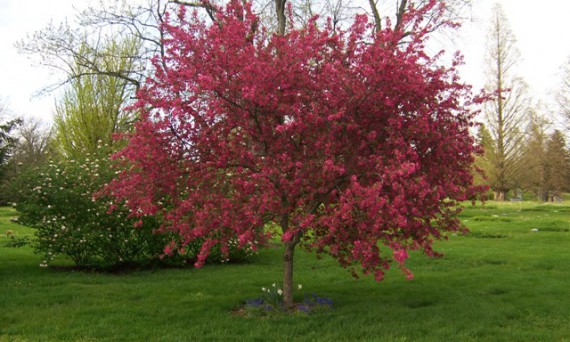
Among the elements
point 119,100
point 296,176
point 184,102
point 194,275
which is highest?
point 119,100

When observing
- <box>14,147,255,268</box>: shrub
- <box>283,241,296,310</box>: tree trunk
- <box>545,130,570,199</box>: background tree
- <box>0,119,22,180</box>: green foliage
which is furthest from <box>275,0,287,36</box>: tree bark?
<box>545,130,570,199</box>: background tree

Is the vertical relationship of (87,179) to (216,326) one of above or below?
above

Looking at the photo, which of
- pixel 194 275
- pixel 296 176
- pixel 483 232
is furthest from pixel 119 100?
pixel 296 176

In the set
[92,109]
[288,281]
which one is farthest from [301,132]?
[92,109]

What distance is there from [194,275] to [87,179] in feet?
10.1

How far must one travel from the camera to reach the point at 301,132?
6066 mm

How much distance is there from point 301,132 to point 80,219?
20.7 ft

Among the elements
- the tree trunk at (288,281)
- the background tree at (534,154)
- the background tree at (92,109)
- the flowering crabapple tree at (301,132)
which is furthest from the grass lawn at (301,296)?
the background tree at (534,154)

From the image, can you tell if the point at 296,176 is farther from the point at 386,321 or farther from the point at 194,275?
the point at 194,275

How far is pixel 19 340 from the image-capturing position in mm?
5500

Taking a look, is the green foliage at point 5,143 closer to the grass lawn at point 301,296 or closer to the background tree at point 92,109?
the grass lawn at point 301,296

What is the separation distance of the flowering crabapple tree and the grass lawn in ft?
3.26

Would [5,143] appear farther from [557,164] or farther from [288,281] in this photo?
[557,164]

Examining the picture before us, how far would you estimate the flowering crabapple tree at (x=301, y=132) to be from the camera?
5.65 m
